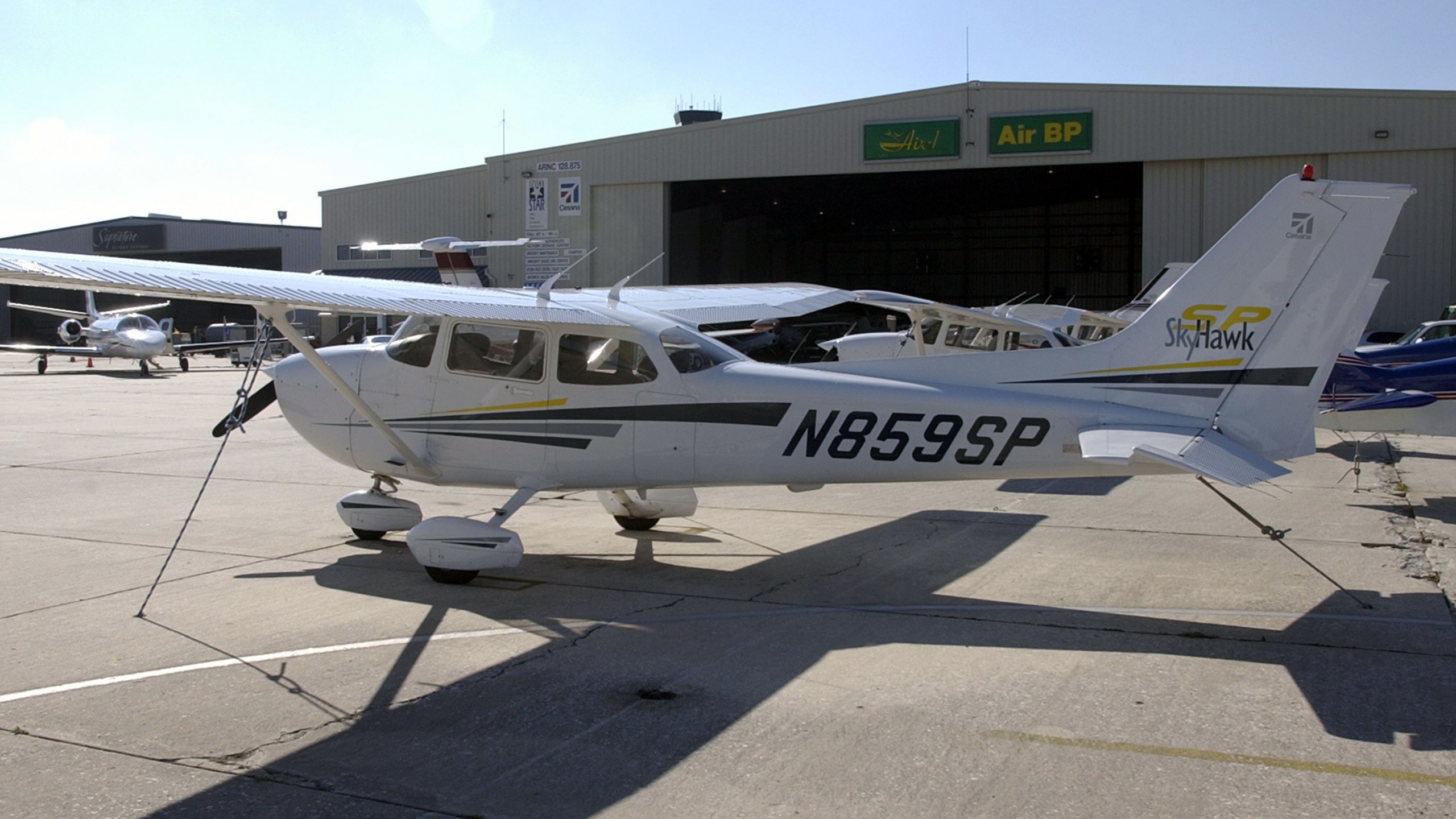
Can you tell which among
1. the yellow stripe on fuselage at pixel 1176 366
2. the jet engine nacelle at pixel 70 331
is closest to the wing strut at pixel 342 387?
the yellow stripe on fuselage at pixel 1176 366

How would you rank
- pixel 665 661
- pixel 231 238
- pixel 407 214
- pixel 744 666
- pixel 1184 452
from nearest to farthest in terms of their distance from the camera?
1. pixel 744 666
2. pixel 665 661
3. pixel 1184 452
4. pixel 407 214
5. pixel 231 238

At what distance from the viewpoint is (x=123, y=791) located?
4.22m

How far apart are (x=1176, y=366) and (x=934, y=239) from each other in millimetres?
48764

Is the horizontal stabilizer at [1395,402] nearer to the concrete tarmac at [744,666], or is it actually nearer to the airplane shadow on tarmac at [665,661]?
the concrete tarmac at [744,666]

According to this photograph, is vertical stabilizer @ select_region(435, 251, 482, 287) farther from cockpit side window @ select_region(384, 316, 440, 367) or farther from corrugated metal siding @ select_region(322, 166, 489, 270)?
corrugated metal siding @ select_region(322, 166, 489, 270)

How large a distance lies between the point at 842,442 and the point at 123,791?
14.8 ft

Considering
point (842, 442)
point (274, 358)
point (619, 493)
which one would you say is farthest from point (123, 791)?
point (274, 358)

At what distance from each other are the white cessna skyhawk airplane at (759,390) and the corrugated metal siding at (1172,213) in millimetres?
24942

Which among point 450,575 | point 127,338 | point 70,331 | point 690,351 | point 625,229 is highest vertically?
point 625,229

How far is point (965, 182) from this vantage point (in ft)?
130

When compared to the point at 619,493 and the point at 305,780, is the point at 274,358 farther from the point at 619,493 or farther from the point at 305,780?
the point at 305,780

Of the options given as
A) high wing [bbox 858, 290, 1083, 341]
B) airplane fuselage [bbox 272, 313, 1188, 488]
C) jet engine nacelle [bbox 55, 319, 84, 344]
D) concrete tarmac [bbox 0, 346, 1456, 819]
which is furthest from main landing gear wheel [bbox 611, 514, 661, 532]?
jet engine nacelle [bbox 55, 319, 84, 344]

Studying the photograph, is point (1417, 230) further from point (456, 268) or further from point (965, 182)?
point (456, 268)
